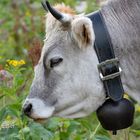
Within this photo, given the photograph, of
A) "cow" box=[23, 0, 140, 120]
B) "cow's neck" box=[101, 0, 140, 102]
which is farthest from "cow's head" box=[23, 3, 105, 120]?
"cow's neck" box=[101, 0, 140, 102]

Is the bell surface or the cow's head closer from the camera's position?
the cow's head

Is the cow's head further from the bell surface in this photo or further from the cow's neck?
the cow's neck

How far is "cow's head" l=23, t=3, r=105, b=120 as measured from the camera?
548 centimetres

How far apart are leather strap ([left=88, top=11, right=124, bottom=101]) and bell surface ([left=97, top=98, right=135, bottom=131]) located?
0.07 meters

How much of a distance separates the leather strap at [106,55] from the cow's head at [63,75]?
1.7 inches

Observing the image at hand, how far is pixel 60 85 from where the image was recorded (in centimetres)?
552

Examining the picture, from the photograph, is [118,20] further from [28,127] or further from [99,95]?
[28,127]

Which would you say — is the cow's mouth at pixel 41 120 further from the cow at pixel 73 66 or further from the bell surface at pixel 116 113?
the bell surface at pixel 116 113

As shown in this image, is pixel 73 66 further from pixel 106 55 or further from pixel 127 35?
pixel 127 35

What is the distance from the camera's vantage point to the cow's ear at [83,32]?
17.6 feet

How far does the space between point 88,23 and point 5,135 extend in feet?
3.49

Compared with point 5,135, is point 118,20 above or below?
above

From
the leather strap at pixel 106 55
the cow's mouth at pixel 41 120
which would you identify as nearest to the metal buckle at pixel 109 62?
the leather strap at pixel 106 55

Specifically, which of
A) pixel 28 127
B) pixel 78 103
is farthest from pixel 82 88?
pixel 28 127
